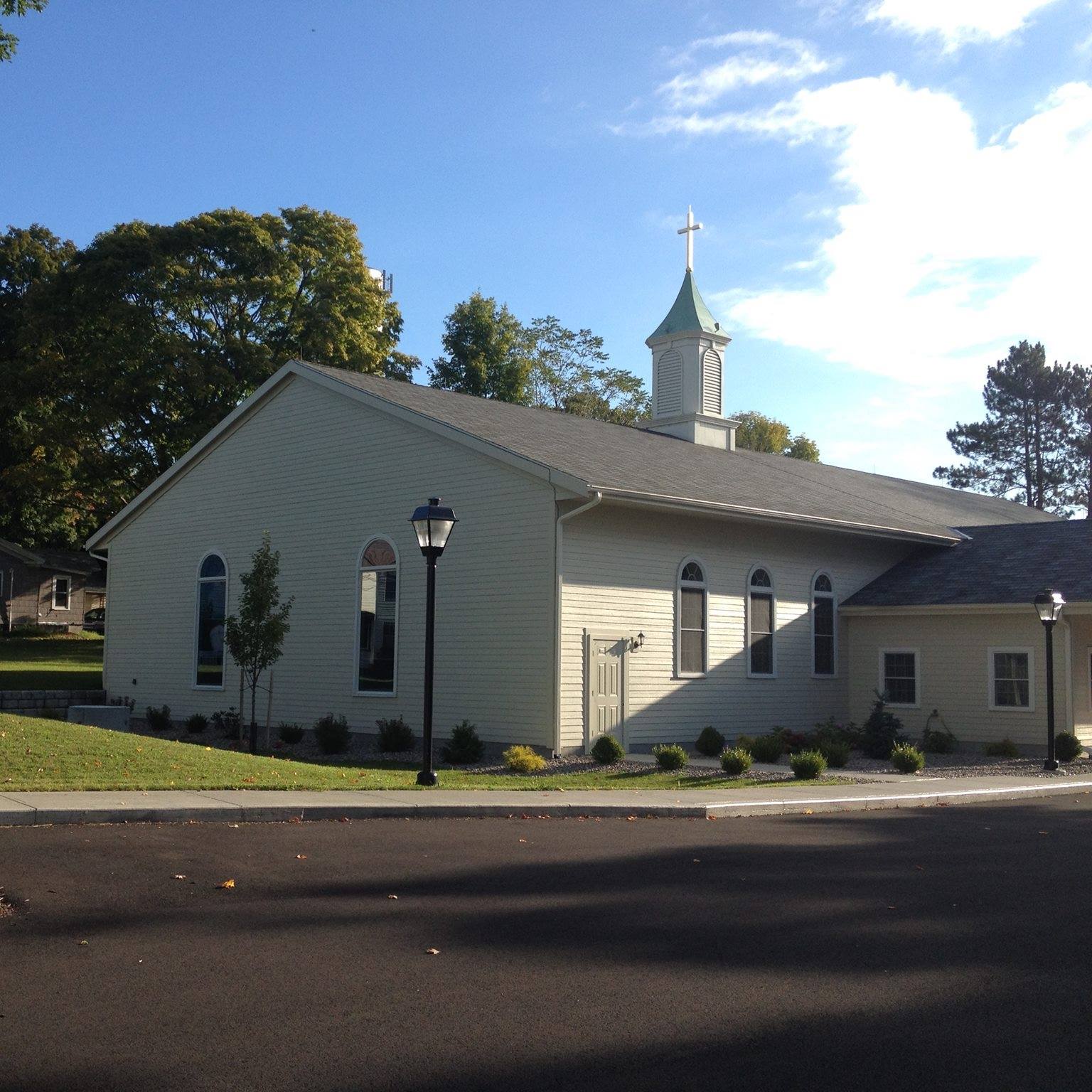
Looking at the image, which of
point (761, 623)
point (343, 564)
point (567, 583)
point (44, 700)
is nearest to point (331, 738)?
point (343, 564)

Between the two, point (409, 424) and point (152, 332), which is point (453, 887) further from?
point (152, 332)

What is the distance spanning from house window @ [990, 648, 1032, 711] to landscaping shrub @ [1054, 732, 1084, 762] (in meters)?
1.46

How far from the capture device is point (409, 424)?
22734 millimetres

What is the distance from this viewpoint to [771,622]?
24.5 meters

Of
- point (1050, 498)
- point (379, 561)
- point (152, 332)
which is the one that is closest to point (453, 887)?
point (379, 561)

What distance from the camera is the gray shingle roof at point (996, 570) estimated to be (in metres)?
24.6

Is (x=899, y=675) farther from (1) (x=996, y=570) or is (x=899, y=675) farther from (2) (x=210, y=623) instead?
(2) (x=210, y=623)

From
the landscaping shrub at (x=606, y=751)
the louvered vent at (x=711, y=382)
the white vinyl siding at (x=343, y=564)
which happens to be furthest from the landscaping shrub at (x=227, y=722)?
the louvered vent at (x=711, y=382)

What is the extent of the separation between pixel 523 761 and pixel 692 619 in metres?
5.44

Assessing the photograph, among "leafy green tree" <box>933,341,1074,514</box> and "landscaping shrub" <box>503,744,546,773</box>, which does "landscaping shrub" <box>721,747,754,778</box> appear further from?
"leafy green tree" <box>933,341,1074,514</box>

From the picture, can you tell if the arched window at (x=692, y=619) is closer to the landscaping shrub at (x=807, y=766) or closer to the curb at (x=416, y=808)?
the landscaping shrub at (x=807, y=766)

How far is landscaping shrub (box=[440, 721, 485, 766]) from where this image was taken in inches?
787

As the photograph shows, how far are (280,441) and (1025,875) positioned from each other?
727 inches

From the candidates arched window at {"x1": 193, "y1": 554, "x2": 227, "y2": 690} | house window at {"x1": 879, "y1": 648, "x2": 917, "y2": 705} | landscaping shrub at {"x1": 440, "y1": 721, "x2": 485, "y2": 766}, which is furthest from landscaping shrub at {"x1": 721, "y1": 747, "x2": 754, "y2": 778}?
arched window at {"x1": 193, "y1": 554, "x2": 227, "y2": 690}
